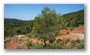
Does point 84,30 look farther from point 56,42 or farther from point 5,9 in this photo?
point 5,9

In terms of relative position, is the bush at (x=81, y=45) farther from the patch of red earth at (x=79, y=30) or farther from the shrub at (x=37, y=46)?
the shrub at (x=37, y=46)

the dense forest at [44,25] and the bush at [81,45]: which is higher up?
the dense forest at [44,25]

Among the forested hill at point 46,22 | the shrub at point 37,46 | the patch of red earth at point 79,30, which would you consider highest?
the forested hill at point 46,22

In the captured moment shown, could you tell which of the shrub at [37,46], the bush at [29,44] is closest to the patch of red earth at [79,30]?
the shrub at [37,46]

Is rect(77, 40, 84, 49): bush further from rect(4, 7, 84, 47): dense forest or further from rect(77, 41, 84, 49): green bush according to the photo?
rect(4, 7, 84, 47): dense forest

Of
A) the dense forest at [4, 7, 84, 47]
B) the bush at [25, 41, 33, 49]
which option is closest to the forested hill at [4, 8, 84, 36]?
the dense forest at [4, 7, 84, 47]

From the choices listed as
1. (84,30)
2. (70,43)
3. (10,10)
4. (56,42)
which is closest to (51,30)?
(56,42)

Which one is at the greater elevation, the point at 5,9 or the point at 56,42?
the point at 5,9
